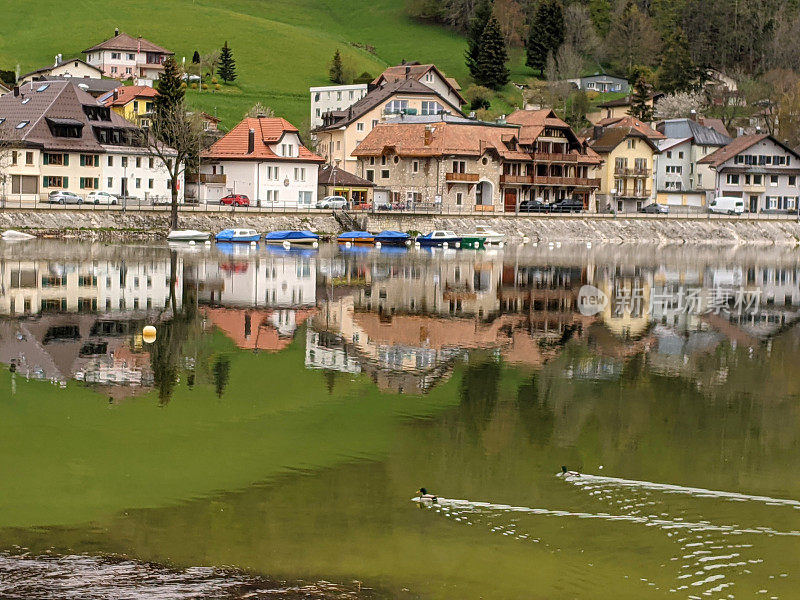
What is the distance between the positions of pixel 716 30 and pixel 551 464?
529 ft

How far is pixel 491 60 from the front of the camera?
492 ft

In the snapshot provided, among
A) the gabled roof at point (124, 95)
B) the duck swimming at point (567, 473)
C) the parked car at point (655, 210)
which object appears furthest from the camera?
the gabled roof at point (124, 95)

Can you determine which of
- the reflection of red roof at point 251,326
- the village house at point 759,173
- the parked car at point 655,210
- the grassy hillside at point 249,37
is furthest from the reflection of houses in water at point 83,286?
the village house at point 759,173

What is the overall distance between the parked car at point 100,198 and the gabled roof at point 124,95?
25744mm

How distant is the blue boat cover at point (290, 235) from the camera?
264 feet

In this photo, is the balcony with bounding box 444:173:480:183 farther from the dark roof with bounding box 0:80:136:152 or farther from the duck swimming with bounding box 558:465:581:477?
the duck swimming with bounding box 558:465:581:477

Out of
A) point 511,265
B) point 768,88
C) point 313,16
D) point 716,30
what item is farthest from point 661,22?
point 511,265

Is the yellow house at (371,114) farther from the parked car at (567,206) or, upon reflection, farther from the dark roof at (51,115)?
the dark roof at (51,115)

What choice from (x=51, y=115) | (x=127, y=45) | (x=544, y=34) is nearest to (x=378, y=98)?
(x=51, y=115)

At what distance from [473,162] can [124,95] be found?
34.2m

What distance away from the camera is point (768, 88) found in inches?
5753

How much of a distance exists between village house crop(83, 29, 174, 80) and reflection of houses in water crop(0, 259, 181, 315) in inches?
3384

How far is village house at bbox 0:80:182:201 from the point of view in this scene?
8512 cm

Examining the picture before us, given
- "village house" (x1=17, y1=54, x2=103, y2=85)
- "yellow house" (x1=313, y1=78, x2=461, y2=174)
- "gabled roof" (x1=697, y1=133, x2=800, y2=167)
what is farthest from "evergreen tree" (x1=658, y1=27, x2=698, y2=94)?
"village house" (x1=17, y1=54, x2=103, y2=85)
